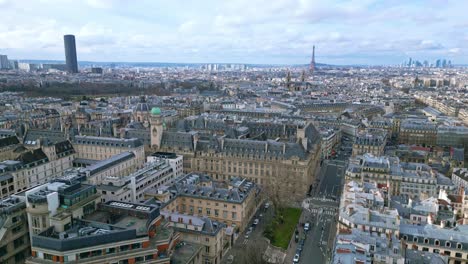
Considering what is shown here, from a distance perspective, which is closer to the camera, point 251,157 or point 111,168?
point 111,168

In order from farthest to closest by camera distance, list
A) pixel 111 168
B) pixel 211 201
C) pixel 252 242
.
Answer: pixel 111 168
pixel 211 201
pixel 252 242

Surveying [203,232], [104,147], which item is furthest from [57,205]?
[104,147]

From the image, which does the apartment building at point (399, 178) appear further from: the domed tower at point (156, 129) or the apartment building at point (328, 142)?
the domed tower at point (156, 129)

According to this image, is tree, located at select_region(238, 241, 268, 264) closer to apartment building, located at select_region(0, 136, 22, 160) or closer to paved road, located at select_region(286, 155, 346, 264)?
paved road, located at select_region(286, 155, 346, 264)

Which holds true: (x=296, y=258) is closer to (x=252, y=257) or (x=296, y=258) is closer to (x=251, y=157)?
(x=252, y=257)

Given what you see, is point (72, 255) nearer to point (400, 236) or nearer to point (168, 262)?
point (168, 262)

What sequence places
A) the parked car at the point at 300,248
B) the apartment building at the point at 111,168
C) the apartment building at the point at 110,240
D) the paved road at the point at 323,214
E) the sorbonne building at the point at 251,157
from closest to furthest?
1. the apartment building at the point at 110,240
2. the paved road at the point at 323,214
3. the parked car at the point at 300,248
4. the apartment building at the point at 111,168
5. the sorbonne building at the point at 251,157

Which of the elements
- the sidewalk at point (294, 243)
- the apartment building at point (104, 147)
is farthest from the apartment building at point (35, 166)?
the sidewalk at point (294, 243)

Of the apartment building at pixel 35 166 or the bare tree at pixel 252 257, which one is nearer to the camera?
the bare tree at pixel 252 257

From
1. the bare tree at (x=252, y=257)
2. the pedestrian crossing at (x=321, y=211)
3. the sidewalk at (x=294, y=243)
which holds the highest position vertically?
the bare tree at (x=252, y=257)
